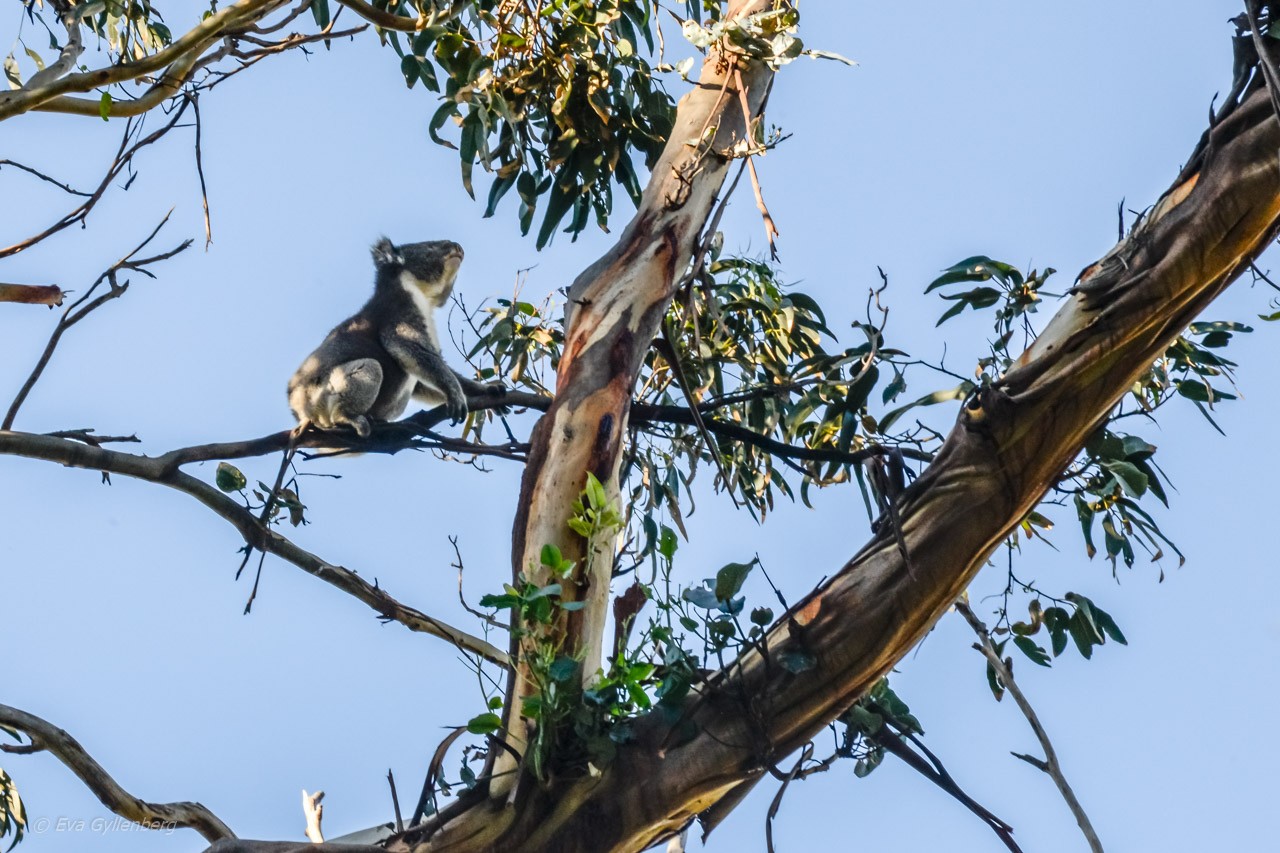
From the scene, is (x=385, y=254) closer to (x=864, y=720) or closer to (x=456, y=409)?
(x=456, y=409)

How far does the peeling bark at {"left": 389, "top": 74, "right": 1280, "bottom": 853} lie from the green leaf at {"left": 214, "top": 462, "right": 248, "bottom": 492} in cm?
149

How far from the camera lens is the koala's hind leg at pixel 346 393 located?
4.61 metres

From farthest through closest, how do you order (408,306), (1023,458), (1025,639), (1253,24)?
(408,306) → (1025,639) → (1023,458) → (1253,24)

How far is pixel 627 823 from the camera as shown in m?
2.22

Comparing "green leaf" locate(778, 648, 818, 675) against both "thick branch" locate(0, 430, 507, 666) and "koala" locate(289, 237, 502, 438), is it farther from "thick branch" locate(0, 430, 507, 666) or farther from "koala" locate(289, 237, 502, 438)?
"koala" locate(289, 237, 502, 438)

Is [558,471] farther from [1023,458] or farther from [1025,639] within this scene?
[1025,639]

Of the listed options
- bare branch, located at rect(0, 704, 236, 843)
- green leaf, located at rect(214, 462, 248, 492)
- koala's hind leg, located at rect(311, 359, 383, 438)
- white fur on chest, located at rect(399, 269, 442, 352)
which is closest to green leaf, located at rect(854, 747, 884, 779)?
bare branch, located at rect(0, 704, 236, 843)

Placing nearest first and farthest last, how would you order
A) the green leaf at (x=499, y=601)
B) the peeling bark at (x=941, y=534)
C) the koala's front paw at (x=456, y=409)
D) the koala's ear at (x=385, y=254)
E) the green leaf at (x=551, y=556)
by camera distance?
the peeling bark at (x=941, y=534) → the green leaf at (x=499, y=601) → the green leaf at (x=551, y=556) → the koala's front paw at (x=456, y=409) → the koala's ear at (x=385, y=254)

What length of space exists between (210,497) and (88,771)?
819 millimetres

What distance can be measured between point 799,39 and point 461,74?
1.27 meters

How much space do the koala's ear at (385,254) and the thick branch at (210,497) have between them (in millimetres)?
2289

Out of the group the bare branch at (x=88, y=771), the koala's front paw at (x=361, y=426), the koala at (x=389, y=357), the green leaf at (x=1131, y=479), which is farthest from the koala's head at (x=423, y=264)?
the green leaf at (x=1131, y=479)

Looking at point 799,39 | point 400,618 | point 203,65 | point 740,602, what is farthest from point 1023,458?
point 203,65

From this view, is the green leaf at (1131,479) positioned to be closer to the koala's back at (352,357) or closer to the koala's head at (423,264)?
the koala's back at (352,357)
